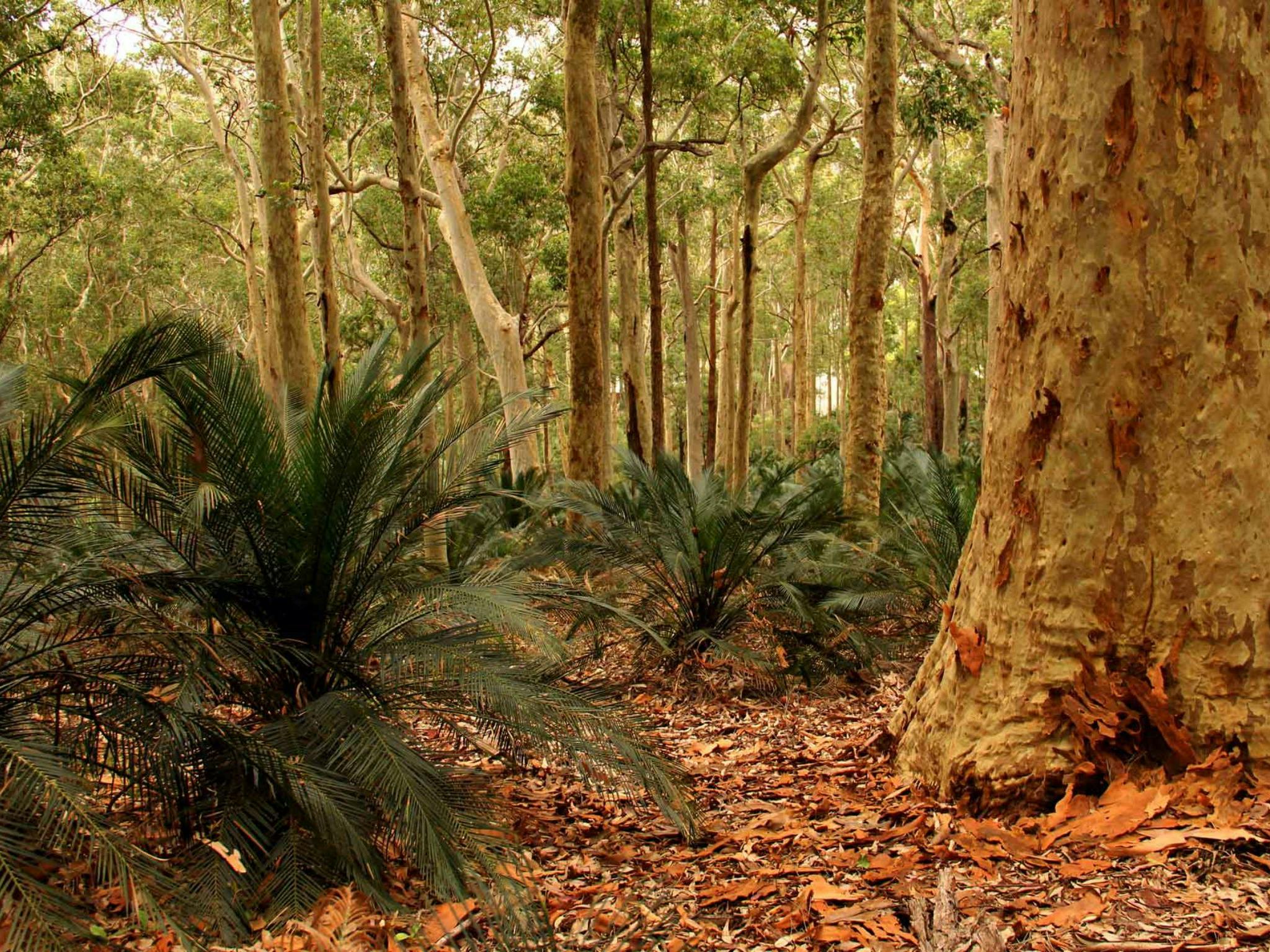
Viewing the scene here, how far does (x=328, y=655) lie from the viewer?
12.0 feet

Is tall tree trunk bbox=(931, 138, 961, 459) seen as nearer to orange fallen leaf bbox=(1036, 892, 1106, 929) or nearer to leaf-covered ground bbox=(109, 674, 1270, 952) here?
leaf-covered ground bbox=(109, 674, 1270, 952)

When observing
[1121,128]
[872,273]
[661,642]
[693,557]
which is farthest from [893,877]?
[872,273]

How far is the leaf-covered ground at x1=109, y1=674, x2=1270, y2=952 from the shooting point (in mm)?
2438

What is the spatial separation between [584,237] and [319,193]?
2971 mm

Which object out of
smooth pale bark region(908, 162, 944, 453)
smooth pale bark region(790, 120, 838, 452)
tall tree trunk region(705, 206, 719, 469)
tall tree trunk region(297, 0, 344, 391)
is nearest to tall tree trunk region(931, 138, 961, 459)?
smooth pale bark region(908, 162, 944, 453)

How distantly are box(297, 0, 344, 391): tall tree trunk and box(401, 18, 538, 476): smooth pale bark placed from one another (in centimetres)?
261

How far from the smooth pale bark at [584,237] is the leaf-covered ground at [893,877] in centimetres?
577

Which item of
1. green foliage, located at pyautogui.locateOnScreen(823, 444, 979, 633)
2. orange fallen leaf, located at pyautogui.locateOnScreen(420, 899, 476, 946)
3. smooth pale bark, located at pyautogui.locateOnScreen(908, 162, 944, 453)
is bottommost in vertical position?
orange fallen leaf, located at pyautogui.locateOnScreen(420, 899, 476, 946)

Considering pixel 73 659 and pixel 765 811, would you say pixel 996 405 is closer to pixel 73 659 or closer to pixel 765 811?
pixel 765 811

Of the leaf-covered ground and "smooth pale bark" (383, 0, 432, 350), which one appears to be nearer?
the leaf-covered ground

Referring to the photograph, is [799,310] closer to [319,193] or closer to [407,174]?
[407,174]

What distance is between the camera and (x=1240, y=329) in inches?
116

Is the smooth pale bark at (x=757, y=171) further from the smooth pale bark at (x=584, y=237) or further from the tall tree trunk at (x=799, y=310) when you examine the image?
the tall tree trunk at (x=799, y=310)

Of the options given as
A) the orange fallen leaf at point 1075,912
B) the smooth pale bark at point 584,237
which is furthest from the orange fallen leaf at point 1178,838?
the smooth pale bark at point 584,237
